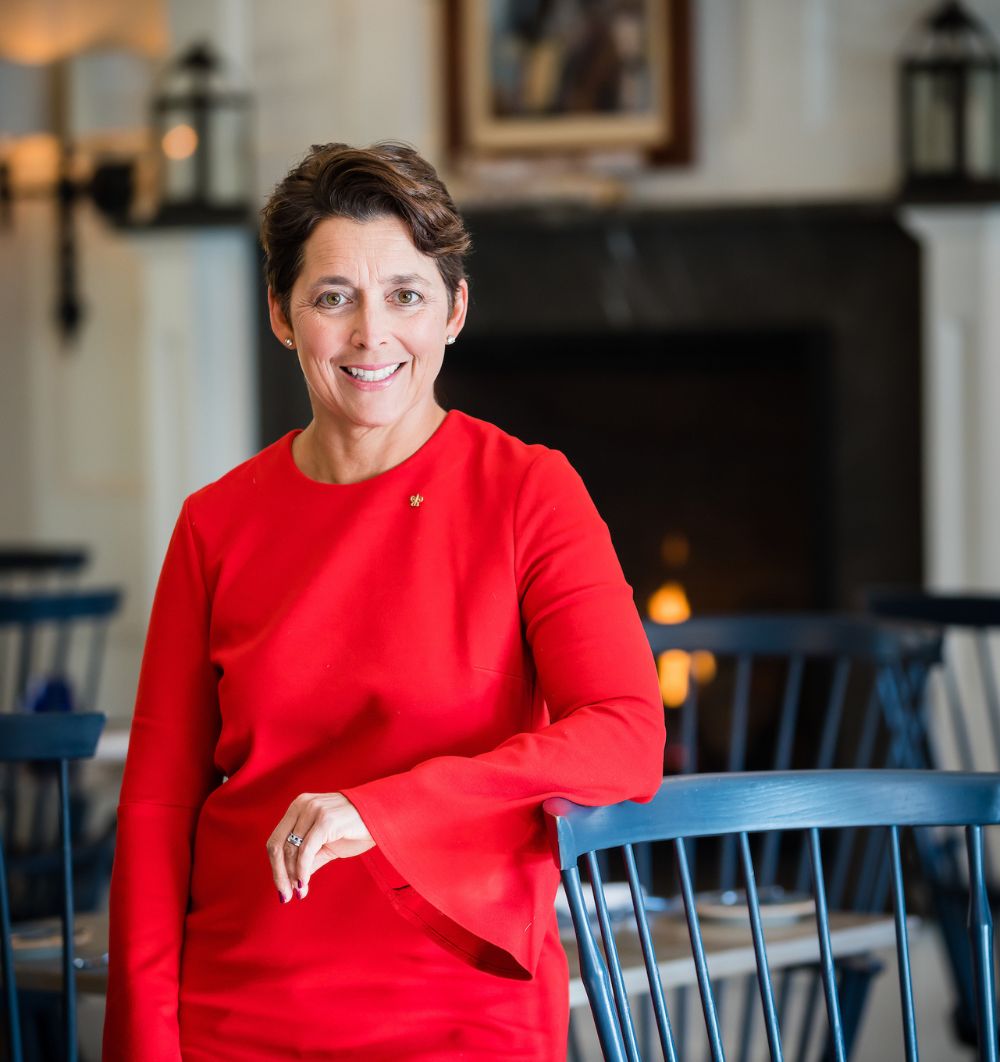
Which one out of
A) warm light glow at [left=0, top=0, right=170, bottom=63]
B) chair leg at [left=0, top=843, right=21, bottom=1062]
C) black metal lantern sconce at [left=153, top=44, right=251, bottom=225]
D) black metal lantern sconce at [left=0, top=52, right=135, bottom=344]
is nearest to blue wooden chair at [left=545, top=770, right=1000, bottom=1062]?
chair leg at [left=0, top=843, right=21, bottom=1062]

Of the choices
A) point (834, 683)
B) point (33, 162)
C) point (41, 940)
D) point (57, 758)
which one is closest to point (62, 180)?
point (33, 162)

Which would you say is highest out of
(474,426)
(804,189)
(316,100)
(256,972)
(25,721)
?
(316,100)

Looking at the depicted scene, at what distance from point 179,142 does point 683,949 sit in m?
2.77

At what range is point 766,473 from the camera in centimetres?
404

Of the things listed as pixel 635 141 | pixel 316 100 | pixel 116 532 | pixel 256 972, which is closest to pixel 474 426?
pixel 256 972

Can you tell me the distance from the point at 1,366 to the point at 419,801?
3.53m

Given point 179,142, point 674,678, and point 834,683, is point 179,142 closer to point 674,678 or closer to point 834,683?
point 674,678

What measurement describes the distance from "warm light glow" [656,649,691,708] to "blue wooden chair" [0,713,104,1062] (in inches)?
103

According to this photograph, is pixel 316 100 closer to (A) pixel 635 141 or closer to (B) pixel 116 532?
(A) pixel 635 141

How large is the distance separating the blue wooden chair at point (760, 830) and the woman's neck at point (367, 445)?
37 cm

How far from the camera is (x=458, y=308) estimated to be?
1.33 meters

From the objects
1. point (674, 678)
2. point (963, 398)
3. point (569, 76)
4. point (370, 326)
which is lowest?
point (674, 678)

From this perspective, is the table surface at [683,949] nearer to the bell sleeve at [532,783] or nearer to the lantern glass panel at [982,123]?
the bell sleeve at [532,783]

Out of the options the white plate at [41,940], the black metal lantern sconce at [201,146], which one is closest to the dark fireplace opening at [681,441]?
the black metal lantern sconce at [201,146]
